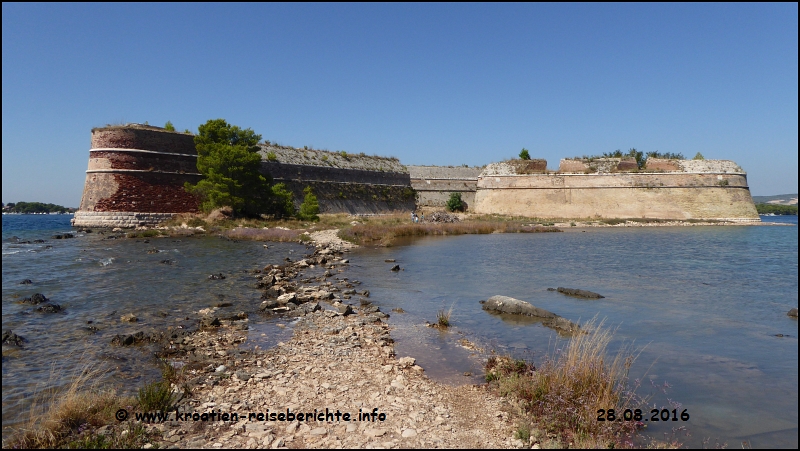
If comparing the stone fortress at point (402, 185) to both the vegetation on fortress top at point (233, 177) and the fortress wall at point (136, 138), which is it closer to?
the fortress wall at point (136, 138)

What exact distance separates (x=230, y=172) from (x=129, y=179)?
19.1ft

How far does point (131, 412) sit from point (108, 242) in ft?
66.5

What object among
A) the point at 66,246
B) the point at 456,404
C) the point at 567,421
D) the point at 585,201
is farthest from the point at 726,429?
the point at 585,201

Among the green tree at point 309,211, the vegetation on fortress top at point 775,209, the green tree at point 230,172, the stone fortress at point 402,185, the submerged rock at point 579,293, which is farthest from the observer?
the vegetation on fortress top at point 775,209

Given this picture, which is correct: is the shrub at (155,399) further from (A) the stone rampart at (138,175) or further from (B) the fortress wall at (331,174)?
(B) the fortress wall at (331,174)

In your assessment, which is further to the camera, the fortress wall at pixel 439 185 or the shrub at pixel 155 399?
the fortress wall at pixel 439 185

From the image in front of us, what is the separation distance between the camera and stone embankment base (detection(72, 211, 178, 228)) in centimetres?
2766

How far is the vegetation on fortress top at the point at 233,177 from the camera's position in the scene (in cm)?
2922

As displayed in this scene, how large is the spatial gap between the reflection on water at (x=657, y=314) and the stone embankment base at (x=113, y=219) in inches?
656

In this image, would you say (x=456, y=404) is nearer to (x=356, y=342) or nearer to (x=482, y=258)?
(x=356, y=342)

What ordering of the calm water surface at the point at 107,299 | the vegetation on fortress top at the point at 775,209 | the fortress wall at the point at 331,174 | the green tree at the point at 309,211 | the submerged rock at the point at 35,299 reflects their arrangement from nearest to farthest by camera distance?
the calm water surface at the point at 107,299, the submerged rock at the point at 35,299, the green tree at the point at 309,211, the fortress wall at the point at 331,174, the vegetation on fortress top at the point at 775,209

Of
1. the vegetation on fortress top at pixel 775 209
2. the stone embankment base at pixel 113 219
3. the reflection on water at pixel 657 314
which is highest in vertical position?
the vegetation on fortress top at pixel 775 209

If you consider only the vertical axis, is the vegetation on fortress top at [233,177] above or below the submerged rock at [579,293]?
above

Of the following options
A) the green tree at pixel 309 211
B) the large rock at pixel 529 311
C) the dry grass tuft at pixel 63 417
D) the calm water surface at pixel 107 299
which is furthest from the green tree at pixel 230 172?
the dry grass tuft at pixel 63 417
